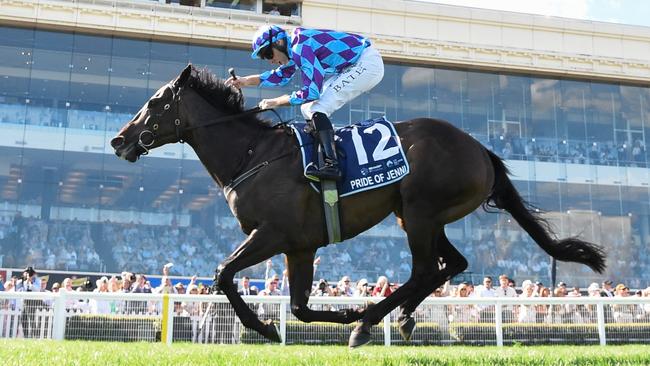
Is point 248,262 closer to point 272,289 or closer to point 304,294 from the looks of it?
point 304,294

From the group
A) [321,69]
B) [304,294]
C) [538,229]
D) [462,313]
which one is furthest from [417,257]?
[462,313]

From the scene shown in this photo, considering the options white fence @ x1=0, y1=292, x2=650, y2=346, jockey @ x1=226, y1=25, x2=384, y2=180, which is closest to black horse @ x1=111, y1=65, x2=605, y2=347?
jockey @ x1=226, y1=25, x2=384, y2=180

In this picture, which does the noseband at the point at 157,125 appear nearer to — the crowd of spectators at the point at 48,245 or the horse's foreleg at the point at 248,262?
Result: the horse's foreleg at the point at 248,262

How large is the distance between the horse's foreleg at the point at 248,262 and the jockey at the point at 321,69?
501 mm

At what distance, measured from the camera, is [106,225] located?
1888 centimetres

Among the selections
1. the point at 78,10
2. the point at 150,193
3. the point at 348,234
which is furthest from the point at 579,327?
the point at 78,10

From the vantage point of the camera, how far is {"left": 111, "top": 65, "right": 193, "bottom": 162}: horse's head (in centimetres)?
481

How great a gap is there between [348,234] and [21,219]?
16.2m

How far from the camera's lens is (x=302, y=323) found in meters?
9.48

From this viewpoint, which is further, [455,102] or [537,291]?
[455,102]

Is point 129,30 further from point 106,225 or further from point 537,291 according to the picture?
point 537,291

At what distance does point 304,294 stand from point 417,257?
2.61 feet

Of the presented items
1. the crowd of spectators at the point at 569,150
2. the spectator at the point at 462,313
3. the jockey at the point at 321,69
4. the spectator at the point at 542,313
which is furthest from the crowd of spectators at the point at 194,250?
the jockey at the point at 321,69

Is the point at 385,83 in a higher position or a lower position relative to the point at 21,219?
higher
